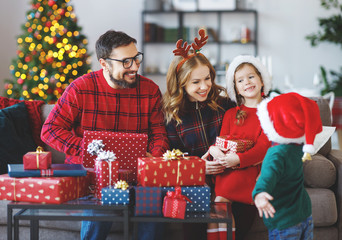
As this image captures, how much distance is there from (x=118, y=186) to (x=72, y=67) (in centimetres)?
304

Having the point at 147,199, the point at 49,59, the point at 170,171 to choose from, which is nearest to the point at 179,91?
the point at 170,171

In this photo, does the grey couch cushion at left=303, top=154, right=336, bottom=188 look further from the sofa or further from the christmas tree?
the christmas tree

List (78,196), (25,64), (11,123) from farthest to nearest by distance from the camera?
(25,64) < (11,123) < (78,196)

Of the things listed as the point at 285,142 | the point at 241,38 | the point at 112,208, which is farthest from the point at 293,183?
the point at 241,38

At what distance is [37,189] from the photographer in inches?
58.3

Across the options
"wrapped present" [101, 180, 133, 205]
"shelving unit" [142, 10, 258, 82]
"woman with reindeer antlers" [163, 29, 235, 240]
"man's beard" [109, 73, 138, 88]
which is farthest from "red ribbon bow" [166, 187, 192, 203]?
"shelving unit" [142, 10, 258, 82]

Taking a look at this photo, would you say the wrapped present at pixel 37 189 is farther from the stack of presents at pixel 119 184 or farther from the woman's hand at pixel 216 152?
the woman's hand at pixel 216 152

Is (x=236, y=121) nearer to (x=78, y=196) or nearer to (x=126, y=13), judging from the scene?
(x=78, y=196)

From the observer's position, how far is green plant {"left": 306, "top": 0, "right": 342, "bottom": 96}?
544 centimetres

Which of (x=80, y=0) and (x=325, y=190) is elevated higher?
(x=80, y=0)

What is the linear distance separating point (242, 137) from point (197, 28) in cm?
402

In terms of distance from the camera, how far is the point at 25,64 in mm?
4238

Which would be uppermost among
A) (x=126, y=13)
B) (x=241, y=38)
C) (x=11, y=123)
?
(x=126, y=13)

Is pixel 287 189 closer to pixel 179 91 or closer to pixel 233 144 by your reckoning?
pixel 233 144
